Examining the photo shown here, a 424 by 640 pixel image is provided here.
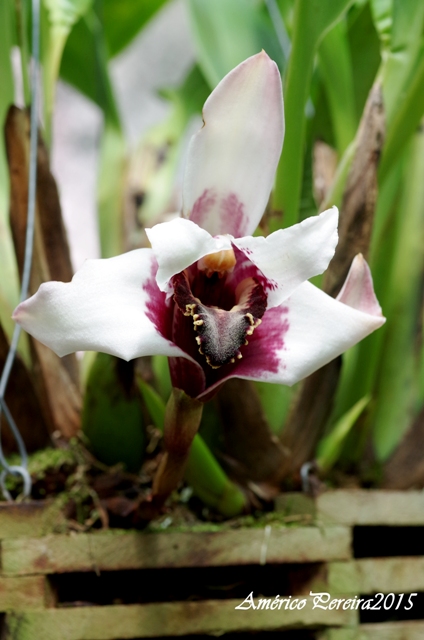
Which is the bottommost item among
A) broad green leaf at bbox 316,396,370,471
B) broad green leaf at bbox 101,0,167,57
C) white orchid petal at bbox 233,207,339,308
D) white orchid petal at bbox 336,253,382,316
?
broad green leaf at bbox 316,396,370,471

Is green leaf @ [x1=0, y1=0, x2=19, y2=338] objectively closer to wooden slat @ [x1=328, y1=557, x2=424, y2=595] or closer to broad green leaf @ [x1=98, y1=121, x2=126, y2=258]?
broad green leaf @ [x1=98, y1=121, x2=126, y2=258]

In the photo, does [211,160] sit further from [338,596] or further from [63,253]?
[338,596]

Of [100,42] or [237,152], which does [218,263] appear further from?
[100,42]

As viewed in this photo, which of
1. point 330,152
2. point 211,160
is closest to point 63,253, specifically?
point 211,160

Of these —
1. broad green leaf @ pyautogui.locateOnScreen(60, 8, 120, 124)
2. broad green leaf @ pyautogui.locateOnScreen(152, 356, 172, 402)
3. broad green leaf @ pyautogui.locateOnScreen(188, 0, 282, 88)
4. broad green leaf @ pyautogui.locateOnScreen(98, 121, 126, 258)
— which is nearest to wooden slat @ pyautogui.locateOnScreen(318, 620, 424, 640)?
broad green leaf @ pyautogui.locateOnScreen(152, 356, 172, 402)

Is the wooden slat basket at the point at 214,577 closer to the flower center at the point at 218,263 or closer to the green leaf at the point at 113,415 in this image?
the green leaf at the point at 113,415

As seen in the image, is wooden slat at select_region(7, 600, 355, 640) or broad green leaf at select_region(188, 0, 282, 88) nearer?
wooden slat at select_region(7, 600, 355, 640)

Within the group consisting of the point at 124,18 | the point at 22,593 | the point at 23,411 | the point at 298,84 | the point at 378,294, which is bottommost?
the point at 22,593

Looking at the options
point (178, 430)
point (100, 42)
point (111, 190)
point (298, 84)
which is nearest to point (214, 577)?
point (178, 430)

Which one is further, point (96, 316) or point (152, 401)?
point (152, 401)
